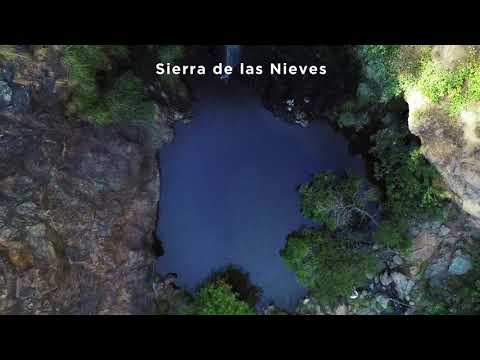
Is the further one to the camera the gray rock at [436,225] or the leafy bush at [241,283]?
the leafy bush at [241,283]

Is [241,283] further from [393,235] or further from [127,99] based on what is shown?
[127,99]

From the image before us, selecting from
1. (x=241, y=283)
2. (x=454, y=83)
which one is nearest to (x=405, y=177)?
(x=454, y=83)

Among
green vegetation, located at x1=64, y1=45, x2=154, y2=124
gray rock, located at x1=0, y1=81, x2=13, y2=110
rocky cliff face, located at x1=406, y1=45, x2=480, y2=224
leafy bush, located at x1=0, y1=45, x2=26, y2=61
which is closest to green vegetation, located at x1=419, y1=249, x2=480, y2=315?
rocky cliff face, located at x1=406, y1=45, x2=480, y2=224

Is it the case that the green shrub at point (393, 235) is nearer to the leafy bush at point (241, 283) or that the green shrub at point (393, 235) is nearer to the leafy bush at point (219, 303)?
the leafy bush at point (241, 283)

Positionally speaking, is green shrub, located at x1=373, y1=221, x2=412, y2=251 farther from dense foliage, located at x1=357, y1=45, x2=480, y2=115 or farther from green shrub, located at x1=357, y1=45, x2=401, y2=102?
green shrub, located at x1=357, y1=45, x2=401, y2=102

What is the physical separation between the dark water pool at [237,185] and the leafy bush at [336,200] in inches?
36.6

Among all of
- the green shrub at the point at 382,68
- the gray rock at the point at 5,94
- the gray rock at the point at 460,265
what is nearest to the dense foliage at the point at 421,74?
the green shrub at the point at 382,68

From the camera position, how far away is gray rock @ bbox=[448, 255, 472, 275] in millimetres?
10812

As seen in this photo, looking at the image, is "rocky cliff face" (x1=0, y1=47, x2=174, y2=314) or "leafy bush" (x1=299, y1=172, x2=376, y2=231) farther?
"leafy bush" (x1=299, y1=172, x2=376, y2=231)

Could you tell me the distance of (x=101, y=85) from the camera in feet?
34.7

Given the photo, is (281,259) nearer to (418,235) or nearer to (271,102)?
(418,235)

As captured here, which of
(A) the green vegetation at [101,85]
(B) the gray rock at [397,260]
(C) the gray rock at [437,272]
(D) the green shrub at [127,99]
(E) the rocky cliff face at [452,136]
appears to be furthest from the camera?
(B) the gray rock at [397,260]

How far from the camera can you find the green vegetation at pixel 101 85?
9969 millimetres

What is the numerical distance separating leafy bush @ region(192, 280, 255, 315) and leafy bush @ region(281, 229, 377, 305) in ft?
6.94
